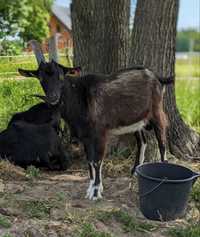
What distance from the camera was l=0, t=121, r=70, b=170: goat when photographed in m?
5.16

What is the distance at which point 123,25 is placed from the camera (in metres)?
5.66

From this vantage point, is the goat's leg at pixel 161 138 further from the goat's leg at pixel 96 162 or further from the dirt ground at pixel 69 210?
the goat's leg at pixel 96 162

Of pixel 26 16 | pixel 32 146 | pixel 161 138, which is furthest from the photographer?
pixel 26 16

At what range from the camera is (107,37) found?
18.4 ft

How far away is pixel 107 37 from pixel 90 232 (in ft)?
9.56

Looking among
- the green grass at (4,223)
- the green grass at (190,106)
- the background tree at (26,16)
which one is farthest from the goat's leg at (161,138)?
the background tree at (26,16)

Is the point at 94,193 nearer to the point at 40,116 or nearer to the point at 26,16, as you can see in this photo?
the point at 40,116

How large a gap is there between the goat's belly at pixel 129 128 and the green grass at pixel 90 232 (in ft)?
3.94

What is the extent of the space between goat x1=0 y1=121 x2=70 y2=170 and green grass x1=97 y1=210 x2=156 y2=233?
149 centimetres

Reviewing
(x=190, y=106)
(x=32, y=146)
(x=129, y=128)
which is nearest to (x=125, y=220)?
(x=129, y=128)

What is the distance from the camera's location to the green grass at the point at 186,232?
3584 mm

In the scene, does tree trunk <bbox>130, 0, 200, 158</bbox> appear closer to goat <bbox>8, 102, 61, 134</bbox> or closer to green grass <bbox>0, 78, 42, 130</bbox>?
goat <bbox>8, 102, 61, 134</bbox>

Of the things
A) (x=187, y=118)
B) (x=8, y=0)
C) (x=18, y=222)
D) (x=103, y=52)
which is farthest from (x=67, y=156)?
(x=8, y=0)

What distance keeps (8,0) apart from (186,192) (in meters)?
16.9
